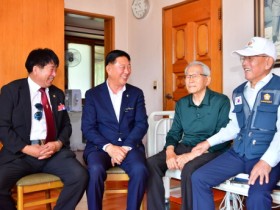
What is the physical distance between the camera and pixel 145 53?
4207mm

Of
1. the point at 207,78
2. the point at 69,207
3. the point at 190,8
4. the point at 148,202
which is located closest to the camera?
the point at 69,207

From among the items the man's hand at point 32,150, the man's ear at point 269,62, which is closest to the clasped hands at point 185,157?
the man's ear at point 269,62

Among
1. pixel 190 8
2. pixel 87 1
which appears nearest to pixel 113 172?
pixel 190 8

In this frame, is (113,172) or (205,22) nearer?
(113,172)

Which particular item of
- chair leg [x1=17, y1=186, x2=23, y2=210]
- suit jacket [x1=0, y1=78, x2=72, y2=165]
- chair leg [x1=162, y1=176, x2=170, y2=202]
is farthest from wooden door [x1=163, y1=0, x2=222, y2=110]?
chair leg [x1=17, y1=186, x2=23, y2=210]

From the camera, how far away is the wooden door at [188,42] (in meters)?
3.35

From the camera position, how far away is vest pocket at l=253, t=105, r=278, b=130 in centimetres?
175

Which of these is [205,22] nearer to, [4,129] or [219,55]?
[219,55]

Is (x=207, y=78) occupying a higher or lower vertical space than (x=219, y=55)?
lower

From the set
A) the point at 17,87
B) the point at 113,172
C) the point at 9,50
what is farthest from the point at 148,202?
the point at 9,50

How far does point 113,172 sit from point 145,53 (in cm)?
243

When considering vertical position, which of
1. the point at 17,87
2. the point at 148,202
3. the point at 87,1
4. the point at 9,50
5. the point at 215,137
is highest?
the point at 87,1

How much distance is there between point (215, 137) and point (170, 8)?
2.31m

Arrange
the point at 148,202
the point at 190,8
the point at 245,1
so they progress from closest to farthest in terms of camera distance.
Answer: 1. the point at 148,202
2. the point at 245,1
3. the point at 190,8
